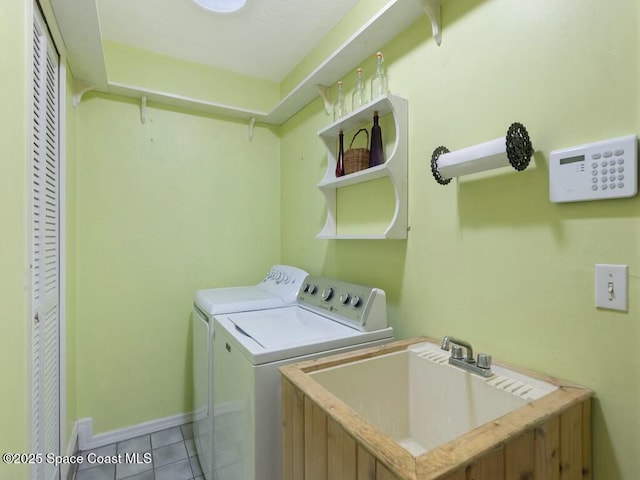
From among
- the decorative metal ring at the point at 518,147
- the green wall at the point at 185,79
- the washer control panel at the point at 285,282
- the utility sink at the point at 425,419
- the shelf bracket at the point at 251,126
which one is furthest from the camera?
the shelf bracket at the point at 251,126

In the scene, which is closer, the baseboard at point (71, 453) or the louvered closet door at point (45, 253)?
the louvered closet door at point (45, 253)

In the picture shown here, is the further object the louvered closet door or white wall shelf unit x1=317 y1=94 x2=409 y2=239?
white wall shelf unit x1=317 y1=94 x2=409 y2=239

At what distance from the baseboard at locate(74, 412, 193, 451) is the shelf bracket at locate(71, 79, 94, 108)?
1946 mm

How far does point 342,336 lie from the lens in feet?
4.39

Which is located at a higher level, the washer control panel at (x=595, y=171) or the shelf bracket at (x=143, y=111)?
the shelf bracket at (x=143, y=111)

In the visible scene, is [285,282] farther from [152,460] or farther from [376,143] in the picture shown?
[152,460]

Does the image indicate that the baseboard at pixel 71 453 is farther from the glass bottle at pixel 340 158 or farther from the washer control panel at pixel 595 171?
the washer control panel at pixel 595 171

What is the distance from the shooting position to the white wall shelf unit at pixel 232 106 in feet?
4.56

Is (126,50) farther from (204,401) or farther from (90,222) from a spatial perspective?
(204,401)

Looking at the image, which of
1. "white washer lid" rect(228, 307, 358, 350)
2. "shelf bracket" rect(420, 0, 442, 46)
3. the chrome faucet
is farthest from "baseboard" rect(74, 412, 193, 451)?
"shelf bracket" rect(420, 0, 442, 46)

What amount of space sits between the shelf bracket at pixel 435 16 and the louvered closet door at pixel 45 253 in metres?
1.52

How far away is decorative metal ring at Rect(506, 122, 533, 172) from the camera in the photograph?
0.99 m

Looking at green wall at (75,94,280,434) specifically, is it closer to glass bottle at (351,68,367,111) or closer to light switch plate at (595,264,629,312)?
glass bottle at (351,68,367,111)

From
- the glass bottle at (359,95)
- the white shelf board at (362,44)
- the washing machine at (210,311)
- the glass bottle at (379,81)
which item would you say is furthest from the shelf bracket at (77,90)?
the glass bottle at (379,81)
